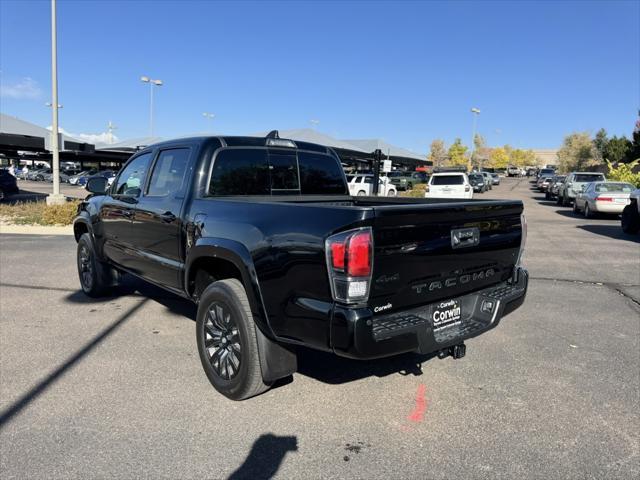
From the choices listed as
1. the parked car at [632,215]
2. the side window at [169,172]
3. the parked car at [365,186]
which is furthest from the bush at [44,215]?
the parked car at [365,186]

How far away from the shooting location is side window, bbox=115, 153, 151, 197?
5160 millimetres

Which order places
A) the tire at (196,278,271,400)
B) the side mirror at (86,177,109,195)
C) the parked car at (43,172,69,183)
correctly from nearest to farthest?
the tire at (196,278,271,400) < the side mirror at (86,177,109,195) < the parked car at (43,172,69,183)

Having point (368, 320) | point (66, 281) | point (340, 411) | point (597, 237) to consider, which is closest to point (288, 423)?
point (340, 411)

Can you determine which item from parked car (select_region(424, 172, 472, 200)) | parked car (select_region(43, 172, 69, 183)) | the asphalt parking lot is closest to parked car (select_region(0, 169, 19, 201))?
parked car (select_region(424, 172, 472, 200))

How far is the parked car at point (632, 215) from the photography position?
13281mm

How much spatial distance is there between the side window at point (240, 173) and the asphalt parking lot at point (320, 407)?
1584 millimetres

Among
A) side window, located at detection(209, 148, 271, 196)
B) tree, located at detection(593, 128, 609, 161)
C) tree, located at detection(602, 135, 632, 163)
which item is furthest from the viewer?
tree, located at detection(593, 128, 609, 161)

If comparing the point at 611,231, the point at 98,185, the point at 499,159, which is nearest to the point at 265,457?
the point at 98,185

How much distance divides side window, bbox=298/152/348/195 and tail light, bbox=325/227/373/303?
2286mm

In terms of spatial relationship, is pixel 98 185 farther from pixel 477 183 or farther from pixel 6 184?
pixel 477 183

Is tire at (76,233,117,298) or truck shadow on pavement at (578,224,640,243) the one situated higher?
truck shadow on pavement at (578,224,640,243)

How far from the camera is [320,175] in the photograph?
5.21 m

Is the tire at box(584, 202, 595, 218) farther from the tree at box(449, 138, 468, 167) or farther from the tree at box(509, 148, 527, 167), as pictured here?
the tree at box(509, 148, 527, 167)

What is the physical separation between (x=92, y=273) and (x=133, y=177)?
5.47 feet
